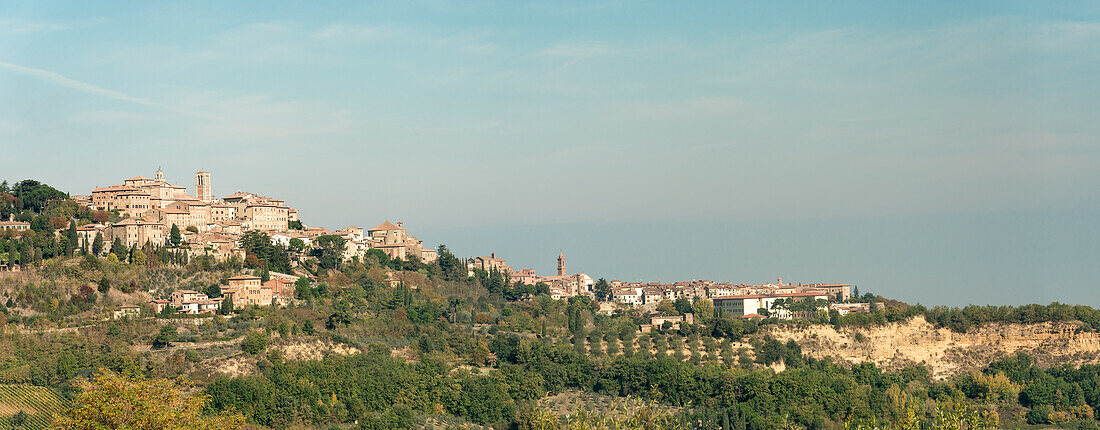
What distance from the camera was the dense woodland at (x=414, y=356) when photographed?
45625 millimetres

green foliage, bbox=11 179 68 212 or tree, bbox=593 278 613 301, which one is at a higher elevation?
green foliage, bbox=11 179 68 212

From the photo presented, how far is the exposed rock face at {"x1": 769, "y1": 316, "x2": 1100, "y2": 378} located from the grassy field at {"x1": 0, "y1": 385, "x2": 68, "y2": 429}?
38418 mm

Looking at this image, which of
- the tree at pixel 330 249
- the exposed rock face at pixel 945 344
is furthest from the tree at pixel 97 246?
the exposed rock face at pixel 945 344

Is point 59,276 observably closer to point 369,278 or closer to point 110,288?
point 110,288

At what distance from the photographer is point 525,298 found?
253ft

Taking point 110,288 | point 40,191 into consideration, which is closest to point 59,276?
point 110,288

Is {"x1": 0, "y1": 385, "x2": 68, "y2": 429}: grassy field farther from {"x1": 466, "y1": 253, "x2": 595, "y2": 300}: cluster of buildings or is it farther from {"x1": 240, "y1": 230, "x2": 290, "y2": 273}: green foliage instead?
{"x1": 466, "y1": 253, "x2": 595, "y2": 300}: cluster of buildings

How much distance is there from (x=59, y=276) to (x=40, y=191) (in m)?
11.4

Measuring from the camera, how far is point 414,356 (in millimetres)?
55188

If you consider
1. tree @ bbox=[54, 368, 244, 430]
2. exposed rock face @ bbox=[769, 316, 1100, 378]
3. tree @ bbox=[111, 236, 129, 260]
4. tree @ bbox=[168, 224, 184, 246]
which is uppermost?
tree @ bbox=[168, 224, 184, 246]

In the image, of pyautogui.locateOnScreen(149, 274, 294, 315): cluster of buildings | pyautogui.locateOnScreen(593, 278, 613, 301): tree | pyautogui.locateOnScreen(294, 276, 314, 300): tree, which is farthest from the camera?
pyautogui.locateOnScreen(593, 278, 613, 301): tree

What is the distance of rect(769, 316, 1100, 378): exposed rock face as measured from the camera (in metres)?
61.9

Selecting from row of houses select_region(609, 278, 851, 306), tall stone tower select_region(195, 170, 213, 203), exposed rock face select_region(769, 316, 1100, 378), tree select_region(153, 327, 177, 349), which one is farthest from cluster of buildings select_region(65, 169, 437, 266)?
exposed rock face select_region(769, 316, 1100, 378)

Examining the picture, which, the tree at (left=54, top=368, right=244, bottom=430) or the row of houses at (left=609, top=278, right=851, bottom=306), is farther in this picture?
the row of houses at (left=609, top=278, right=851, bottom=306)
